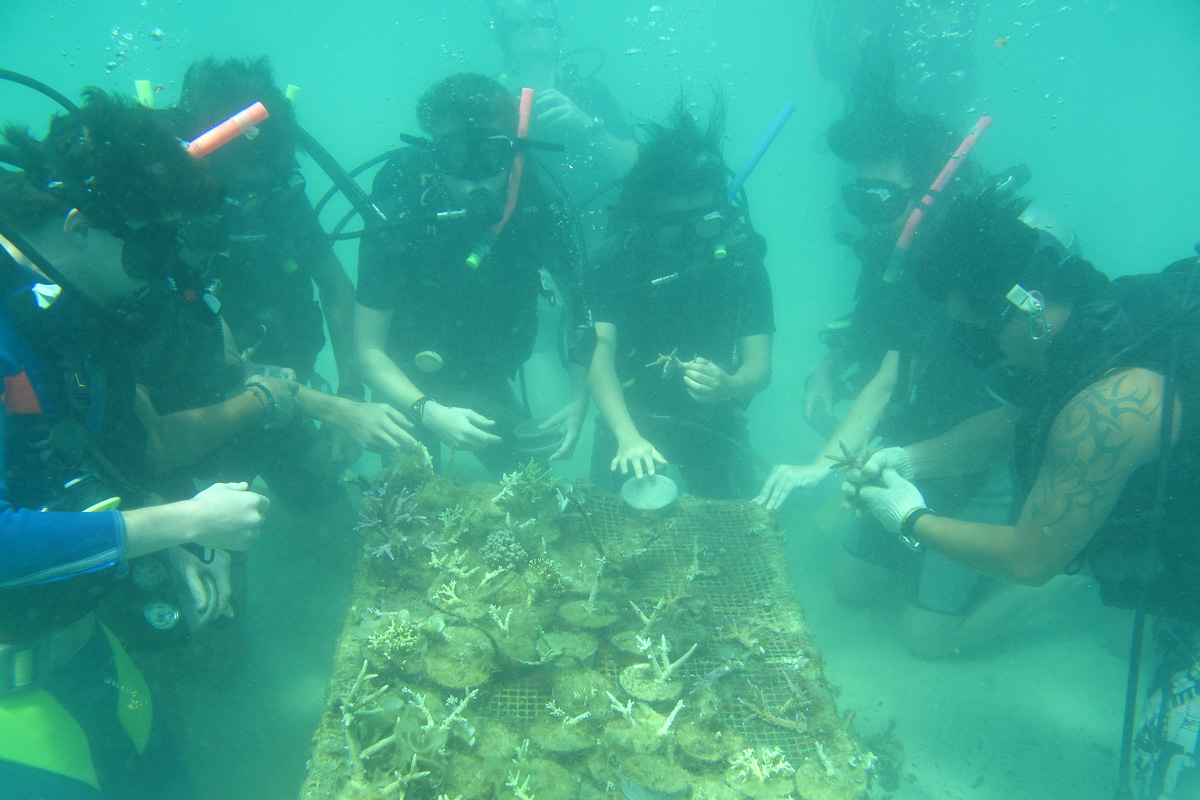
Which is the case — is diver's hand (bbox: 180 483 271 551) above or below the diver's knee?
above

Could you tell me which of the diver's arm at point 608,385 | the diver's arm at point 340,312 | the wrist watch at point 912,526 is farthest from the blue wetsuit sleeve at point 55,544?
the wrist watch at point 912,526

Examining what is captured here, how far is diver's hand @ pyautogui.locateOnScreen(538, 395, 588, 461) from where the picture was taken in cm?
499

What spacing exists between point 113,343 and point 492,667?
2250mm

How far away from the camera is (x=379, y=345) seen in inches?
189

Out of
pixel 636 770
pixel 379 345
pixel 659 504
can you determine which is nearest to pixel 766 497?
pixel 659 504

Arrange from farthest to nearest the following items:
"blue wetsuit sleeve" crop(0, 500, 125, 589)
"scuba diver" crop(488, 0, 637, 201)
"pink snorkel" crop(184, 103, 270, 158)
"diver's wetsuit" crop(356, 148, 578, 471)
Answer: "scuba diver" crop(488, 0, 637, 201) → "diver's wetsuit" crop(356, 148, 578, 471) → "pink snorkel" crop(184, 103, 270, 158) → "blue wetsuit sleeve" crop(0, 500, 125, 589)

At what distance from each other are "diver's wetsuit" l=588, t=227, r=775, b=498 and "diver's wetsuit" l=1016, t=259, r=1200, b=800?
2.63 meters

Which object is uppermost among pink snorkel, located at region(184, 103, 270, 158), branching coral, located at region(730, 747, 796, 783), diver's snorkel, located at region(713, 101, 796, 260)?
pink snorkel, located at region(184, 103, 270, 158)

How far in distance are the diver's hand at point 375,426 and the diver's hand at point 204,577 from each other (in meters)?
1.30

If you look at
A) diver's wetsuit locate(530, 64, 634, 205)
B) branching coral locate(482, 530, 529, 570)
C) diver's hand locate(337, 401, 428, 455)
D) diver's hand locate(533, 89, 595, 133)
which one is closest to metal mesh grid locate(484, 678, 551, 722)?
branching coral locate(482, 530, 529, 570)

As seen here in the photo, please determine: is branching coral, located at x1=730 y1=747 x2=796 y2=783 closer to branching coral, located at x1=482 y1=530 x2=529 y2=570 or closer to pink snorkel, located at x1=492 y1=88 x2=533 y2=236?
branching coral, located at x1=482 y1=530 x2=529 y2=570

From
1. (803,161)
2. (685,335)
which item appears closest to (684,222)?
(685,335)

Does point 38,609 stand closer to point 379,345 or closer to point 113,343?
point 113,343

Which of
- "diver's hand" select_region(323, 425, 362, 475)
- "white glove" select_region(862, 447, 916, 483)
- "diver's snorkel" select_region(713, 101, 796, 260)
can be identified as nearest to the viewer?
"white glove" select_region(862, 447, 916, 483)
